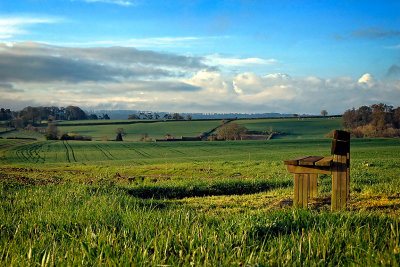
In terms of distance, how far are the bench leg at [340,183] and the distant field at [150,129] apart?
81.0 metres

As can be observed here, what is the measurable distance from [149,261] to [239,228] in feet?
5.32

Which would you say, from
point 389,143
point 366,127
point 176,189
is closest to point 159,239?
point 176,189

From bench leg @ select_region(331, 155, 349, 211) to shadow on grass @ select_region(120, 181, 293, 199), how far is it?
5609 millimetres

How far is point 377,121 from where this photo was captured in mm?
60281

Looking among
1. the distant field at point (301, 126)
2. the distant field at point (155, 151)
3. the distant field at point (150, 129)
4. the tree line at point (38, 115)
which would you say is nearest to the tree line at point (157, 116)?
the distant field at point (150, 129)

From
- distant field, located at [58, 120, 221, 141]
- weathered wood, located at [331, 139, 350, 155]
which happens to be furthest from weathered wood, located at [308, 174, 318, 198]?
distant field, located at [58, 120, 221, 141]

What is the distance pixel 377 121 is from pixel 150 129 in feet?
204

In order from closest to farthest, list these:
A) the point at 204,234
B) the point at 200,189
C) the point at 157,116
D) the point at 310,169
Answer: the point at 204,234 → the point at 310,169 → the point at 200,189 → the point at 157,116

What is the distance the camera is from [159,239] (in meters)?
4.07

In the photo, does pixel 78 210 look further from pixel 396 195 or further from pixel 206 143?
pixel 206 143

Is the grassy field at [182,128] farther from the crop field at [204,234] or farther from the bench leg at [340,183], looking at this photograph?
the crop field at [204,234]

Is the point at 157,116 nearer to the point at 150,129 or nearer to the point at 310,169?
the point at 150,129

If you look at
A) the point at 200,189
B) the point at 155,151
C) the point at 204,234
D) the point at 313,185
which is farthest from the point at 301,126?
the point at 204,234

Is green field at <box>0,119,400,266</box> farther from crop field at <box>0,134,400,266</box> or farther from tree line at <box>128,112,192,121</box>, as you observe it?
tree line at <box>128,112,192,121</box>
